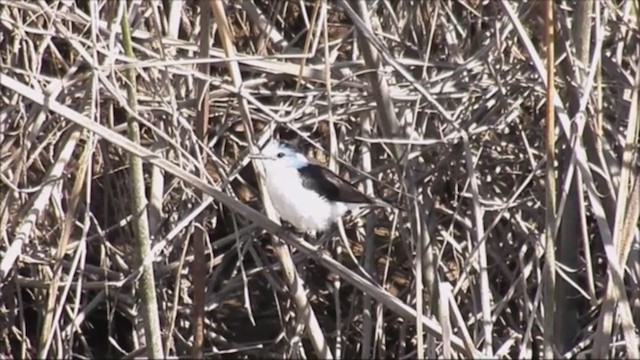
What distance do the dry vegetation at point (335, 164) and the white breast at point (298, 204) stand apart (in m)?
0.14

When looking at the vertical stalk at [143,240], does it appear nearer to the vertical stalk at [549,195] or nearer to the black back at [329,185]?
the black back at [329,185]

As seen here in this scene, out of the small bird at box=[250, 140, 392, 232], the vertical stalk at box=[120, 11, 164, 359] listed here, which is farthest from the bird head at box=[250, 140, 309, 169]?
the vertical stalk at box=[120, 11, 164, 359]

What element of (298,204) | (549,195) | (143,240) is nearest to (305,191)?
(298,204)

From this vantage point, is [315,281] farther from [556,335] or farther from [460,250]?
[556,335]

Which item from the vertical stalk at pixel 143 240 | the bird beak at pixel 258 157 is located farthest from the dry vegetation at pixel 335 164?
the bird beak at pixel 258 157

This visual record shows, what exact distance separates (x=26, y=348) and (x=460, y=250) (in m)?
1.75

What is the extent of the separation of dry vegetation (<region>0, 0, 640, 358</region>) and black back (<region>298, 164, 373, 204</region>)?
0.30 feet

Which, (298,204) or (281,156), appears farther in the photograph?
(298,204)

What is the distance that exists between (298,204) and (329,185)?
15 centimetres

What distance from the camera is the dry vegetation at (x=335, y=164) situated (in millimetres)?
4297

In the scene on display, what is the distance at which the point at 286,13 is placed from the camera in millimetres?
5387

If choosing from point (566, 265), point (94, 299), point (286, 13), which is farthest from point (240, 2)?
point (566, 265)

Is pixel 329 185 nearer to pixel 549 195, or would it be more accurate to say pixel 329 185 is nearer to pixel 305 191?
pixel 305 191

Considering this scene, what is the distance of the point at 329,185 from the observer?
→ 4918 mm
